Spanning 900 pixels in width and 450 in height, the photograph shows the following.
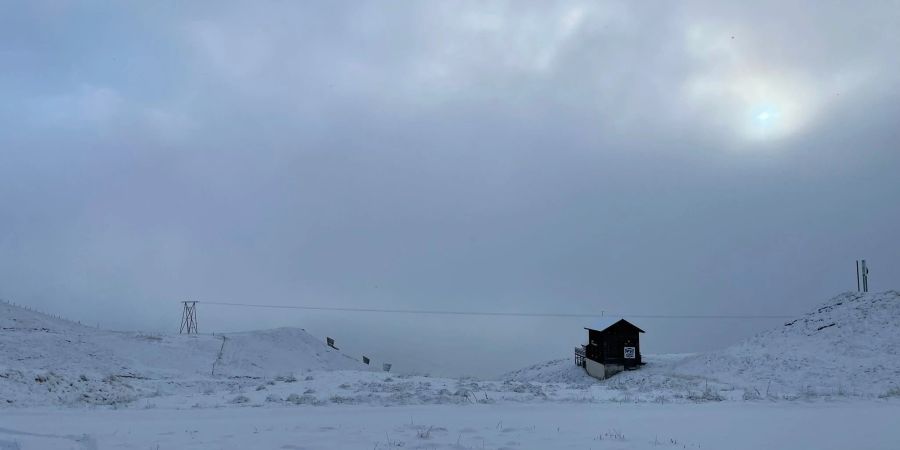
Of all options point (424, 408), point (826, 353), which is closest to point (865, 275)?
point (826, 353)

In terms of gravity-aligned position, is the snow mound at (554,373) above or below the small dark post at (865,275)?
below

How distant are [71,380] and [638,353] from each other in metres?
37.4

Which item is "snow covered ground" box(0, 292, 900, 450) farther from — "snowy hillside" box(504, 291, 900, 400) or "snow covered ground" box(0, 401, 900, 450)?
"snowy hillside" box(504, 291, 900, 400)

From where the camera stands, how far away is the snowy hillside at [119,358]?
62.0ft

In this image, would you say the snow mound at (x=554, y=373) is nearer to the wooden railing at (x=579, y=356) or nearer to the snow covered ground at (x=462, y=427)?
the wooden railing at (x=579, y=356)

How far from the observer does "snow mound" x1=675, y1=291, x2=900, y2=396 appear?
96.0 feet

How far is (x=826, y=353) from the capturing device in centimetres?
3375

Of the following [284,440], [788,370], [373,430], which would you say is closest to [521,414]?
[373,430]

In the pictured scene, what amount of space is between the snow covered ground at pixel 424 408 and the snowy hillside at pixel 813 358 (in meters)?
0.18

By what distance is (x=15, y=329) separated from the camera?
34.1 metres

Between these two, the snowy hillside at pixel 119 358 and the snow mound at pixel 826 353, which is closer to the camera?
the snowy hillside at pixel 119 358

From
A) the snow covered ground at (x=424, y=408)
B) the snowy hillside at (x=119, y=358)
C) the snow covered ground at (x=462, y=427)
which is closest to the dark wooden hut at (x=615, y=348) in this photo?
the snow covered ground at (x=424, y=408)

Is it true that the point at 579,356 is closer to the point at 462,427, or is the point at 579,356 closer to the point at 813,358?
the point at 813,358

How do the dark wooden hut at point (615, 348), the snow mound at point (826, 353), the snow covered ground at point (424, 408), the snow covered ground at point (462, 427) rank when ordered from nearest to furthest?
1. the snow covered ground at point (462, 427)
2. the snow covered ground at point (424, 408)
3. the snow mound at point (826, 353)
4. the dark wooden hut at point (615, 348)
